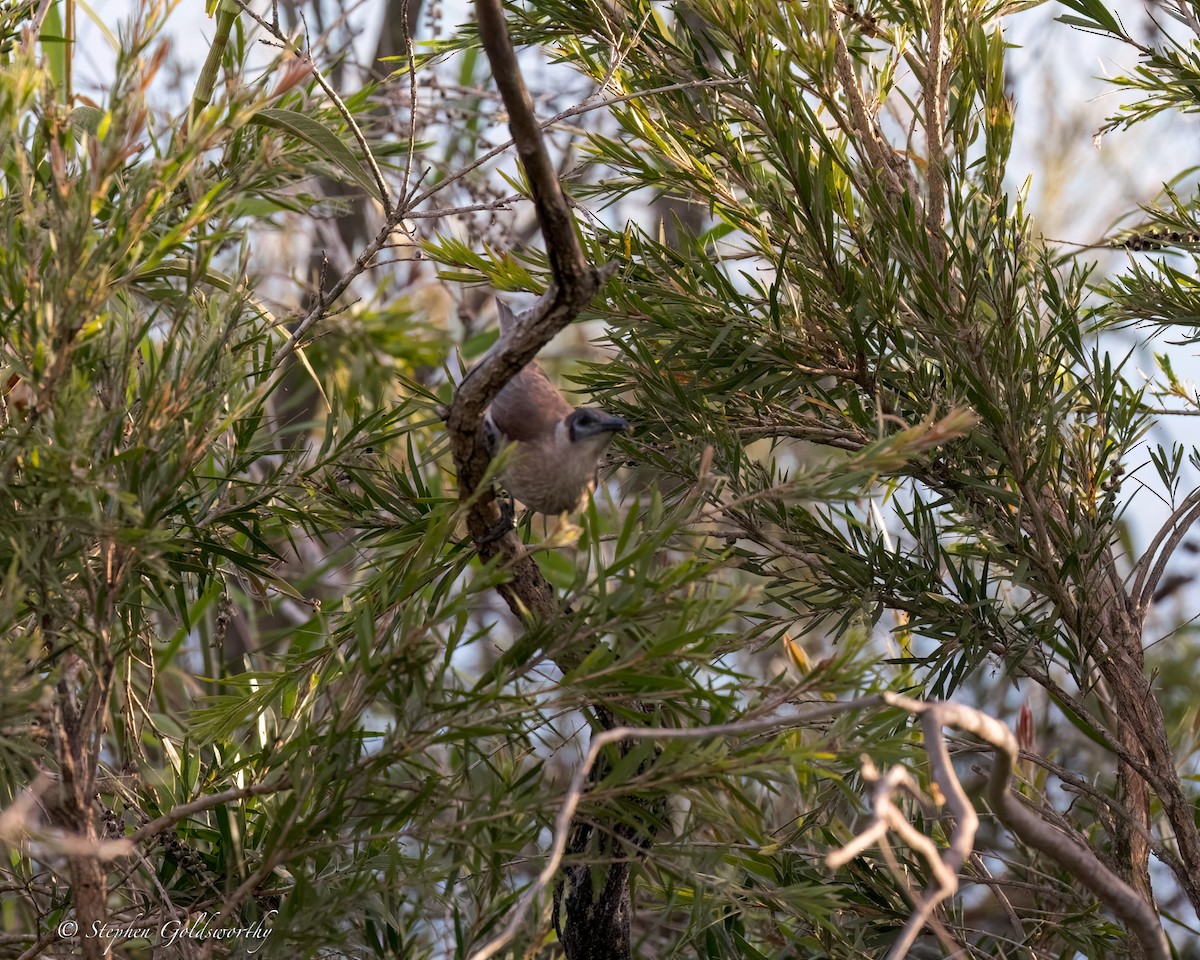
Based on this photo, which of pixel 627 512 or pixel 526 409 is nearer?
pixel 627 512

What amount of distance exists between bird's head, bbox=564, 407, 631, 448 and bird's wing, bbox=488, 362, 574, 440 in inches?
2.5

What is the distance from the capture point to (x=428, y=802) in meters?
1.12

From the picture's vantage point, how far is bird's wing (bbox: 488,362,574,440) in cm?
157

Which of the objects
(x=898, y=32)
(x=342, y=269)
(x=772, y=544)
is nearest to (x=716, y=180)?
(x=898, y=32)

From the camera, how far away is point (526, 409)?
159 cm

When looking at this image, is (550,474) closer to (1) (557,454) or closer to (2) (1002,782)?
(1) (557,454)

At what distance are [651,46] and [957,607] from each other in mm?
892

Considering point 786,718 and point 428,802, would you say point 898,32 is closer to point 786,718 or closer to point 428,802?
point 786,718

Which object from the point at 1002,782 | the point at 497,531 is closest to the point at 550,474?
the point at 497,531

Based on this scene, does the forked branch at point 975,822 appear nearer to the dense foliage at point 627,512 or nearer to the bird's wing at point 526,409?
the dense foliage at point 627,512

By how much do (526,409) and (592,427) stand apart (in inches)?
6.1

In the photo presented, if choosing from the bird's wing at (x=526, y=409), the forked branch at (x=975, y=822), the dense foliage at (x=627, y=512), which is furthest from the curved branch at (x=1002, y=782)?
the bird's wing at (x=526, y=409)

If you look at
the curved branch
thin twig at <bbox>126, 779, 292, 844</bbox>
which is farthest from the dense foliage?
the curved branch

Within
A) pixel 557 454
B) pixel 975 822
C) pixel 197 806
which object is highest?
pixel 557 454
